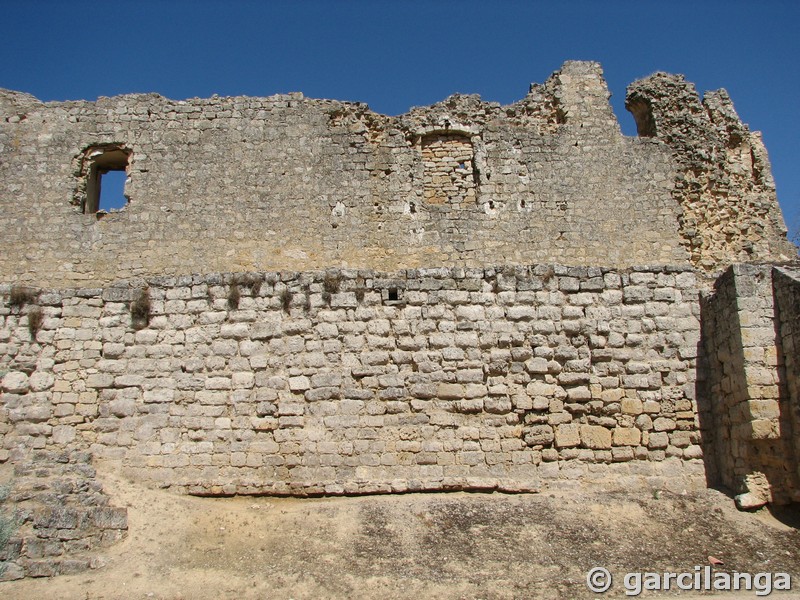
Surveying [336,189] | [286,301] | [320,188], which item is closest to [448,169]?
[336,189]

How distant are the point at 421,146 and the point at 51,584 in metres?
10.9

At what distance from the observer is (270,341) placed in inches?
328

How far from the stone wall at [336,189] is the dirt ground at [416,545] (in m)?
7.18

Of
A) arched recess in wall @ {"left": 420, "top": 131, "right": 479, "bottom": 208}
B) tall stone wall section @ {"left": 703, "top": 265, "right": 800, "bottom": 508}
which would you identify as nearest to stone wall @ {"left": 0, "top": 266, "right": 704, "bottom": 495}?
tall stone wall section @ {"left": 703, "top": 265, "right": 800, "bottom": 508}

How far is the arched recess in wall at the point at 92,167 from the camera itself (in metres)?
14.7

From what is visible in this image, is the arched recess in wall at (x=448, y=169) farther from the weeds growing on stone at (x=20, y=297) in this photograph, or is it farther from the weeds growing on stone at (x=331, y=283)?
the weeds growing on stone at (x=20, y=297)

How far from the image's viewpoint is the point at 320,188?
14.5m

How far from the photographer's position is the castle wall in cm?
1423

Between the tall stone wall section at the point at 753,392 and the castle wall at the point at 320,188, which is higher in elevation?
the castle wall at the point at 320,188

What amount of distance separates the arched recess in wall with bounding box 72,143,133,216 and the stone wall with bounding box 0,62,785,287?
0.12ft

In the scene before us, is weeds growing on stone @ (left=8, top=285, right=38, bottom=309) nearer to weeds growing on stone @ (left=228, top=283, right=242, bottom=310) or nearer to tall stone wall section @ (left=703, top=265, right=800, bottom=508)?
weeds growing on stone @ (left=228, top=283, right=242, bottom=310)

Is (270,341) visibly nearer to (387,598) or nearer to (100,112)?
(387,598)

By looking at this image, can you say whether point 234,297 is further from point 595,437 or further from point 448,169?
point 448,169

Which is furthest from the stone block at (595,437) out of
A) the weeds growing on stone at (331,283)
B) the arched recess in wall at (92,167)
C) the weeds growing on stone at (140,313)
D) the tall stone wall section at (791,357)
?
the arched recess in wall at (92,167)
